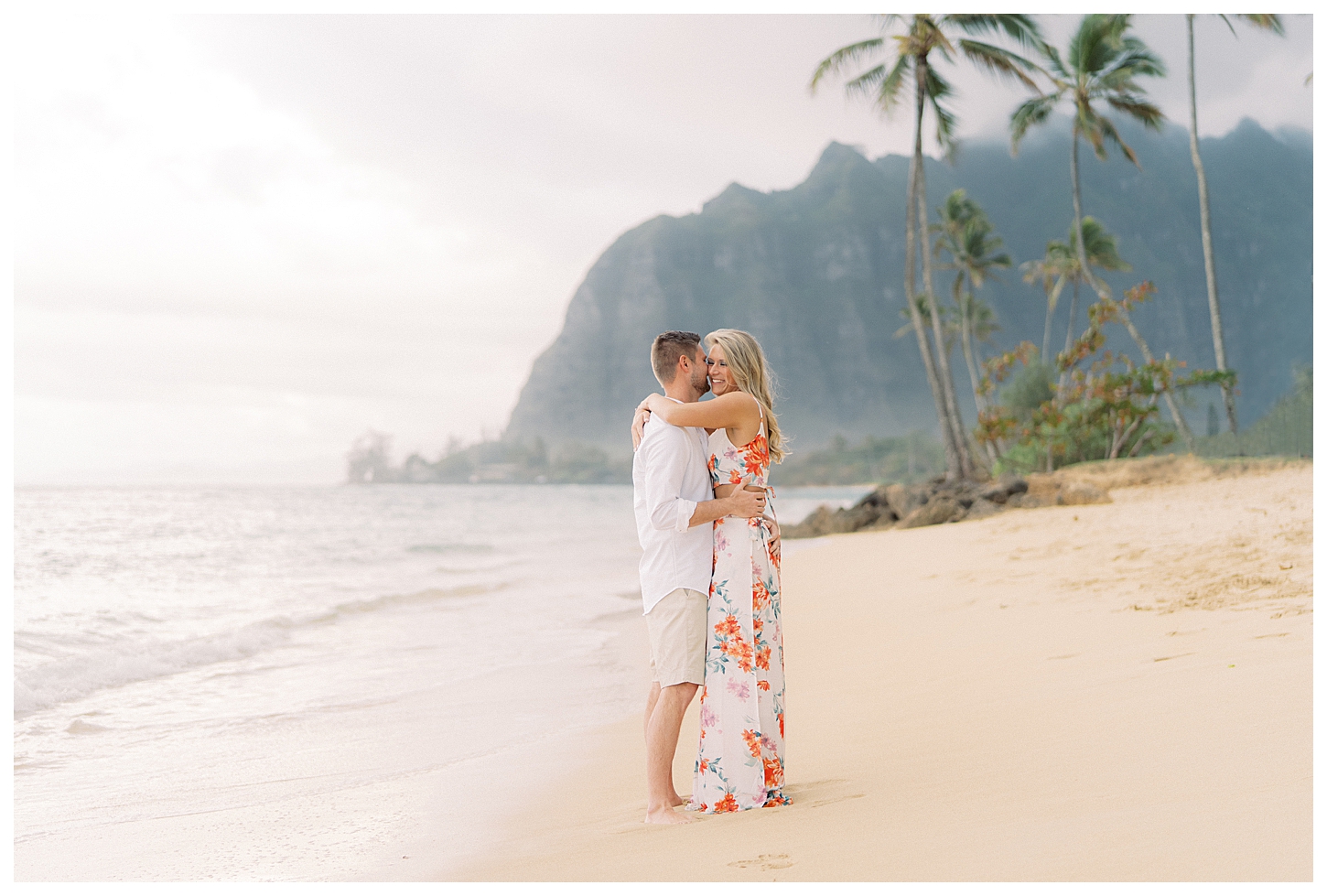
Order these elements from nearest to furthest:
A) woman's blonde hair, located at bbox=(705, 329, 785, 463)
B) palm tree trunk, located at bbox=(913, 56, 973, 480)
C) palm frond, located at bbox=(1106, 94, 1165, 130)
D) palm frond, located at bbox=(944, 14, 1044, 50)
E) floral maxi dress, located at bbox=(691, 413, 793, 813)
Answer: floral maxi dress, located at bbox=(691, 413, 793, 813)
woman's blonde hair, located at bbox=(705, 329, 785, 463)
palm frond, located at bbox=(944, 14, 1044, 50)
palm tree trunk, located at bbox=(913, 56, 973, 480)
palm frond, located at bbox=(1106, 94, 1165, 130)

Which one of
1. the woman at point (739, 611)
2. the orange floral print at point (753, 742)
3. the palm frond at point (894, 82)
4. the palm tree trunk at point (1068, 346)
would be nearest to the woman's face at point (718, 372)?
the woman at point (739, 611)

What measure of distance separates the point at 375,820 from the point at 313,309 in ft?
330

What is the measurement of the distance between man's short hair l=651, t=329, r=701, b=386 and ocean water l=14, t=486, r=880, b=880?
1.88 m

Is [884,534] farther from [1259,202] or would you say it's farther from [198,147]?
[1259,202]

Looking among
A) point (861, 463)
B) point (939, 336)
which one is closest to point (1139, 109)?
point (939, 336)

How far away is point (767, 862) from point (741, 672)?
75cm

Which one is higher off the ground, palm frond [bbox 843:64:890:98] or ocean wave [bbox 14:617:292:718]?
palm frond [bbox 843:64:890:98]

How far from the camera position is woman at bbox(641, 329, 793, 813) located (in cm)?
294

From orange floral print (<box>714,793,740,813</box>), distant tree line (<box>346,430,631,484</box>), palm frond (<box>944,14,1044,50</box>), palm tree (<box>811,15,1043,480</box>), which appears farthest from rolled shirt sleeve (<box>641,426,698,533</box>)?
distant tree line (<box>346,430,631,484</box>)

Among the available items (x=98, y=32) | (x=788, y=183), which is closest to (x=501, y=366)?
(x=788, y=183)

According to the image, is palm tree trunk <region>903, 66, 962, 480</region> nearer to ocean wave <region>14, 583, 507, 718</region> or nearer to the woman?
ocean wave <region>14, 583, 507, 718</region>

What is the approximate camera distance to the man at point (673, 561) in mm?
2947

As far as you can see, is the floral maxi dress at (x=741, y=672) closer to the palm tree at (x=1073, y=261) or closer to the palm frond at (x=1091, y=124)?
the palm frond at (x=1091, y=124)

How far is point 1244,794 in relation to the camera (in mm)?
2277
